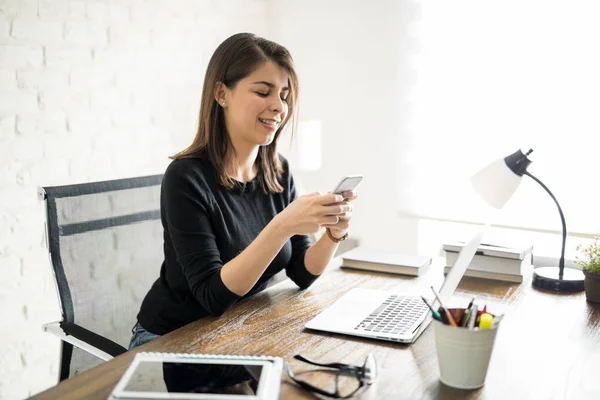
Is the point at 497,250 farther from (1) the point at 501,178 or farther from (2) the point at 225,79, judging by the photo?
(2) the point at 225,79

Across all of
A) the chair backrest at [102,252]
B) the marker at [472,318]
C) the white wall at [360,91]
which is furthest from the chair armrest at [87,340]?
the white wall at [360,91]

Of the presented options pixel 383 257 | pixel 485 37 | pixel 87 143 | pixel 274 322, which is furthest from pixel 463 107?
pixel 274 322

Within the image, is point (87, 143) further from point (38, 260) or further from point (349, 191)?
point (349, 191)

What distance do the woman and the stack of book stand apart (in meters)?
0.32

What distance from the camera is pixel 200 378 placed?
36.9 inches

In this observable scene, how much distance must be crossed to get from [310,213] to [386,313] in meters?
0.27

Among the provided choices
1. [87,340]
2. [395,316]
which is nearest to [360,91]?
[395,316]

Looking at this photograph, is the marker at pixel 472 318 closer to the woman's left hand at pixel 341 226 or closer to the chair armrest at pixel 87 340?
the woman's left hand at pixel 341 226

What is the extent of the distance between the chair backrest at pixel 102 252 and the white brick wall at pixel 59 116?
0.76 metres

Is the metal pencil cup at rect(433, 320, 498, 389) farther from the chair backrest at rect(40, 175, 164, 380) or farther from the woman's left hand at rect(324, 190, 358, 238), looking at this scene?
the chair backrest at rect(40, 175, 164, 380)

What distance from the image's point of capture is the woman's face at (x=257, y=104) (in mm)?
1575

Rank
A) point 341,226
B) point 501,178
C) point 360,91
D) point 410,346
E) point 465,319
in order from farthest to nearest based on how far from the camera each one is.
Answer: point 360,91, point 341,226, point 501,178, point 410,346, point 465,319

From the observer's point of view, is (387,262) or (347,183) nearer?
(347,183)

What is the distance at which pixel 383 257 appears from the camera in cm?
179
